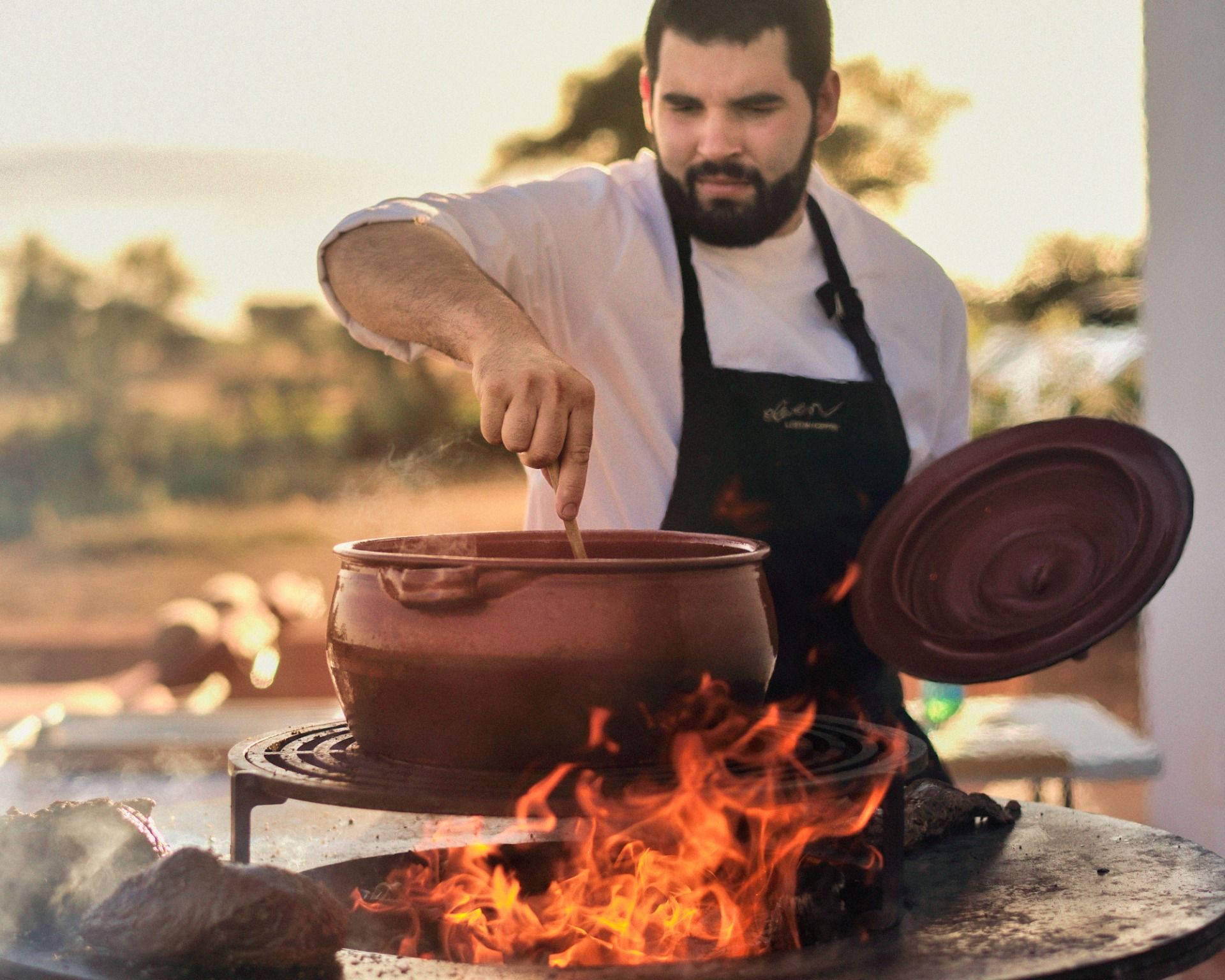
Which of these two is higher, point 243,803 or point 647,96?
point 647,96

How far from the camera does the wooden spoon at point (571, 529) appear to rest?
1440 millimetres

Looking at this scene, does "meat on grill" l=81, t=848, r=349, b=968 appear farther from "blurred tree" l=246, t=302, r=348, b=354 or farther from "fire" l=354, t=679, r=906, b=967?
"blurred tree" l=246, t=302, r=348, b=354

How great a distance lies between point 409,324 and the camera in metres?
1.78

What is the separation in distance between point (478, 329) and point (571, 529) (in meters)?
0.28

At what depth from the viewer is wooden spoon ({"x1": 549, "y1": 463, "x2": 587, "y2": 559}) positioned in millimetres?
1440

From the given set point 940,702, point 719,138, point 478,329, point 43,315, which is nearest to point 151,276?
point 43,315

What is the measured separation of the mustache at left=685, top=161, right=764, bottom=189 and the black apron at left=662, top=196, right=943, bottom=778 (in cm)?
23

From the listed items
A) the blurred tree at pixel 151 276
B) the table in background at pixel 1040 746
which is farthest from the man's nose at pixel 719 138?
the blurred tree at pixel 151 276

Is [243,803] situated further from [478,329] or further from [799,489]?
[799,489]

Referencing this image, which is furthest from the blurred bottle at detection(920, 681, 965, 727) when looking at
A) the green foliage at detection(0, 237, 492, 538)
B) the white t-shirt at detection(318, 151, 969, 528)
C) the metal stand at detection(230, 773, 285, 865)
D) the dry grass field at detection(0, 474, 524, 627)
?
the green foliage at detection(0, 237, 492, 538)

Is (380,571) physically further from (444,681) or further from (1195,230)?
(1195,230)

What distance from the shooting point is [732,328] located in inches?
102

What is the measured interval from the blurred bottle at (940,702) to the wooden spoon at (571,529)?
9.17 ft

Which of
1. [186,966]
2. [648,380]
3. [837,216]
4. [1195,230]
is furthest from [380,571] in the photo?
[1195,230]
